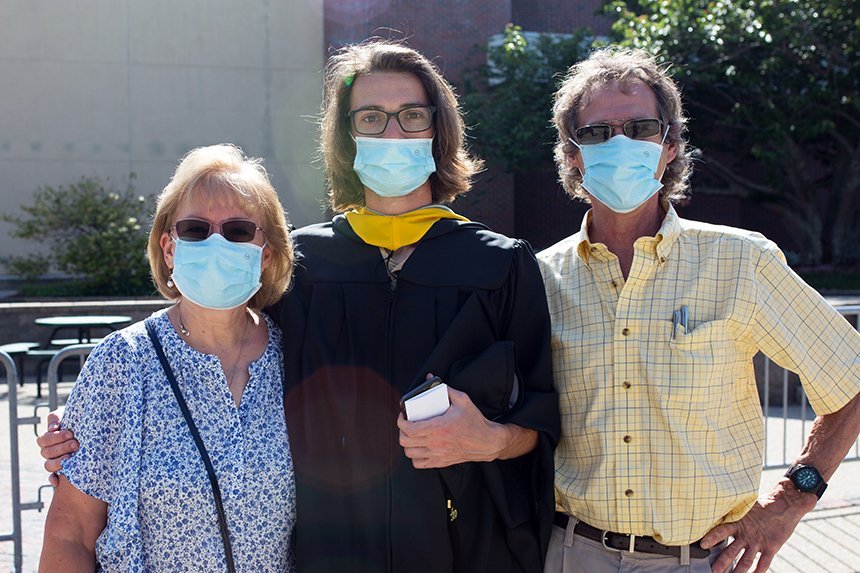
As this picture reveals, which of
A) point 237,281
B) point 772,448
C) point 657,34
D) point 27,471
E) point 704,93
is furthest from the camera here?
point 704,93

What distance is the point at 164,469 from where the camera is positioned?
216cm

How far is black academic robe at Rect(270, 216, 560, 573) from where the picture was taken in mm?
2285

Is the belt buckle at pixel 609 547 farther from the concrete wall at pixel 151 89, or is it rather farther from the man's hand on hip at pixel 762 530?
the concrete wall at pixel 151 89

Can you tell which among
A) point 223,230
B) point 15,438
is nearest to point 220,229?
point 223,230

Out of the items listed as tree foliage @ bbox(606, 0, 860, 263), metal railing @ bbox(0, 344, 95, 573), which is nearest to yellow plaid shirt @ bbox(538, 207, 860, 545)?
metal railing @ bbox(0, 344, 95, 573)

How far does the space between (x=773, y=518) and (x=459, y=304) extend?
1192mm

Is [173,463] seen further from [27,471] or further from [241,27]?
[241,27]

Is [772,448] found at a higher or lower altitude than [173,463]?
lower

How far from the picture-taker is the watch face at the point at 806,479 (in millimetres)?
2568

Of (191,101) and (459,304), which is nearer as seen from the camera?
(459,304)

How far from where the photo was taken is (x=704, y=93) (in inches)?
732

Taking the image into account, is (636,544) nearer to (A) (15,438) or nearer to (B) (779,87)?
(A) (15,438)

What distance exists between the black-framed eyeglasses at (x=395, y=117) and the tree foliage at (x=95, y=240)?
37.2 feet

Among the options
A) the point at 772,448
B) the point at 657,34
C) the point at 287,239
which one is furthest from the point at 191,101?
the point at 287,239
